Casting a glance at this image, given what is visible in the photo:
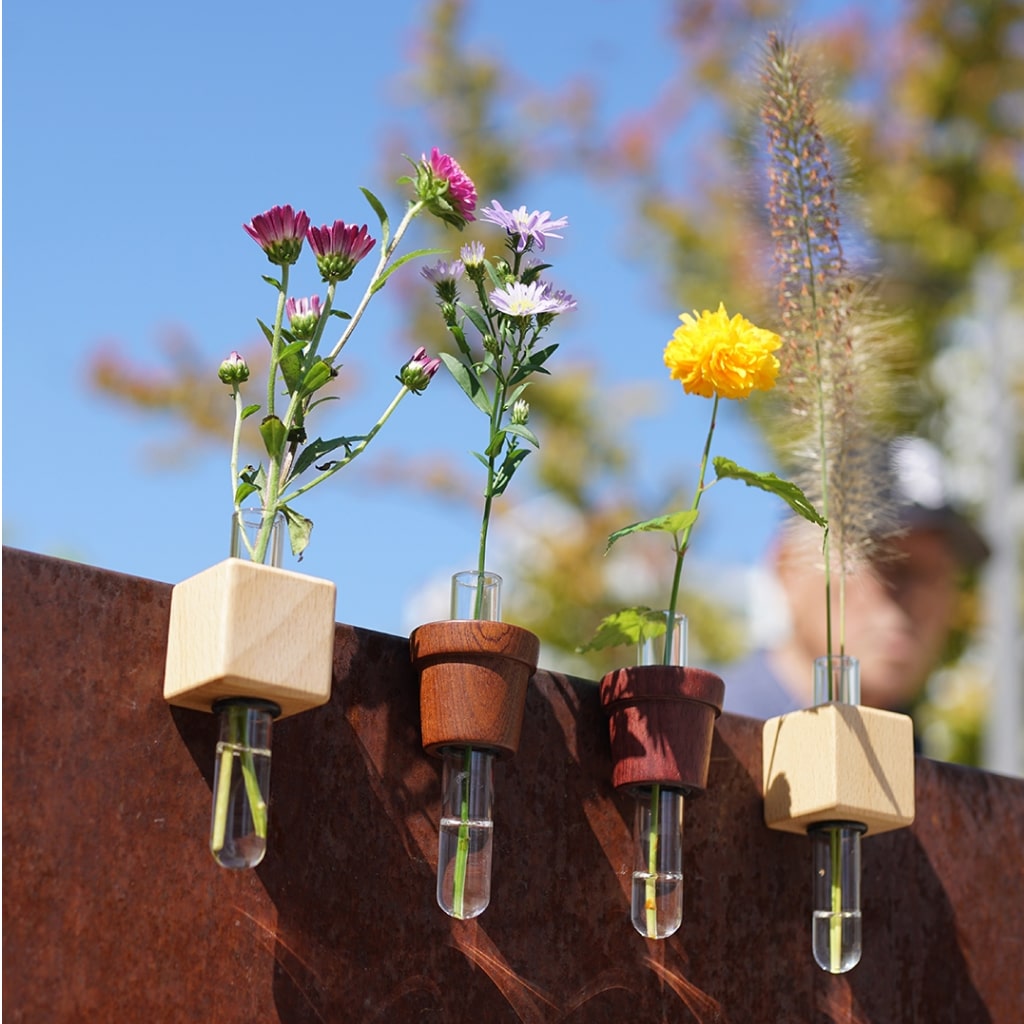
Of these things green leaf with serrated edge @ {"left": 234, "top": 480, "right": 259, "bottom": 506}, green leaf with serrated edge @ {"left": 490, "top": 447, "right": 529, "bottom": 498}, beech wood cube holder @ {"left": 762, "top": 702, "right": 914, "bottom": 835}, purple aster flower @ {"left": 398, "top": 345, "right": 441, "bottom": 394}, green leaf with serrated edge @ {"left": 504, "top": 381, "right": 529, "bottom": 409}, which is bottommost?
beech wood cube holder @ {"left": 762, "top": 702, "right": 914, "bottom": 835}

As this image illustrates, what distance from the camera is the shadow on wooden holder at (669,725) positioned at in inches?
55.9

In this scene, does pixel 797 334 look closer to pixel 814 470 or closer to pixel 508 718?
pixel 814 470

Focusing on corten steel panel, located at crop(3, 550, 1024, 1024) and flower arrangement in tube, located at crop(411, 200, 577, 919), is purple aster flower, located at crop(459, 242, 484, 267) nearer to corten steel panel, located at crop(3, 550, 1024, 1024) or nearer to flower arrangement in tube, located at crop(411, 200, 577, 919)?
flower arrangement in tube, located at crop(411, 200, 577, 919)

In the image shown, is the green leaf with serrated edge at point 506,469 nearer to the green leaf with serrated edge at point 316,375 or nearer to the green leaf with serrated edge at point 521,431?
the green leaf with serrated edge at point 521,431

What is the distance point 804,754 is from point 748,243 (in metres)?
0.62

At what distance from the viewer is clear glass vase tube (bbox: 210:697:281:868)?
3.94 feet

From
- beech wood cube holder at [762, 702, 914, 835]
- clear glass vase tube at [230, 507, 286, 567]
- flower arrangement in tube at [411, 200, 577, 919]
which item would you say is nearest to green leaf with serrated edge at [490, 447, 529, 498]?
flower arrangement in tube at [411, 200, 577, 919]

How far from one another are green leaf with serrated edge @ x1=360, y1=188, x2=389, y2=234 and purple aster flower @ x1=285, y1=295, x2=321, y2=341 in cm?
10

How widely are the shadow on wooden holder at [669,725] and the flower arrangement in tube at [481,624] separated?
13cm

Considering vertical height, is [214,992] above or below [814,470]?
below

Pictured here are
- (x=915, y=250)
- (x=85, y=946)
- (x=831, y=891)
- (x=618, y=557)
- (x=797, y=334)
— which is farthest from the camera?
(x=915, y=250)

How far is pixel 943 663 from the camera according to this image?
6160 mm

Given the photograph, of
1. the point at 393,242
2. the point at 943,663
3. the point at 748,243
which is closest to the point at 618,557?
the point at 943,663

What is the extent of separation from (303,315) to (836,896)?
0.80 meters
